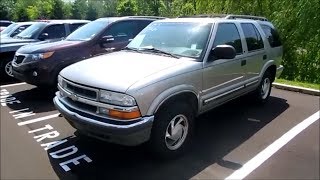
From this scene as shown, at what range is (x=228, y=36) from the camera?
17.0 ft

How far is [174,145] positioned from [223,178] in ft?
2.51

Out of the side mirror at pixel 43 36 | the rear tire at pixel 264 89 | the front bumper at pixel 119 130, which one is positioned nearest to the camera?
the front bumper at pixel 119 130

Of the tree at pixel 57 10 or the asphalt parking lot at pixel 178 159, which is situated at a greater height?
the tree at pixel 57 10

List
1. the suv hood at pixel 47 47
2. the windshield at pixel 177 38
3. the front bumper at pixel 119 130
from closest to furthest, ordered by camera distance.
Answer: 1. the front bumper at pixel 119 130
2. the windshield at pixel 177 38
3. the suv hood at pixel 47 47

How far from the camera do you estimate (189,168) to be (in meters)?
3.97

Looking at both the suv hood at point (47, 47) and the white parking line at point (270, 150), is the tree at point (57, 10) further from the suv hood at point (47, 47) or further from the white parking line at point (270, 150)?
the white parking line at point (270, 150)

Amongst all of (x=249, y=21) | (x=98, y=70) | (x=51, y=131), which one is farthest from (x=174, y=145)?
(x=249, y=21)

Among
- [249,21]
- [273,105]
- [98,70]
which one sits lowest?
[273,105]

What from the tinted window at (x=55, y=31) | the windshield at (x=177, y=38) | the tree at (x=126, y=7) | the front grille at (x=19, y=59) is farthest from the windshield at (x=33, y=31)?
the tree at (x=126, y=7)

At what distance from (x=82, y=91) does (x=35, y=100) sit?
11.3 ft

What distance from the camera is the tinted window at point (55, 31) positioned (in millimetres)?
10078

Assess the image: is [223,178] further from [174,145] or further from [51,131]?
[51,131]

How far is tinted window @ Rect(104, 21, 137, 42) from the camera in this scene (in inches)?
311

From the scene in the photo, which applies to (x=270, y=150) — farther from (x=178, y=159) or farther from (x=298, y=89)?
(x=298, y=89)
